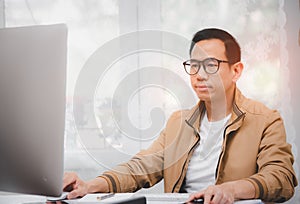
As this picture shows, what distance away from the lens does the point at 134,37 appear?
232cm

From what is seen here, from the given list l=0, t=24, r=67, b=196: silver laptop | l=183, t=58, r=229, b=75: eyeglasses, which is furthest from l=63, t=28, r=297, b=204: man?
l=0, t=24, r=67, b=196: silver laptop

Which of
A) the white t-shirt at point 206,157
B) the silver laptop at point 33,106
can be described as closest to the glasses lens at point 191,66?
the white t-shirt at point 206,157

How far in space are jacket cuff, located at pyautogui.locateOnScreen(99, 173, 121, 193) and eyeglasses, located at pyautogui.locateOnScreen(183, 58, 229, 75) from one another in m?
0.63

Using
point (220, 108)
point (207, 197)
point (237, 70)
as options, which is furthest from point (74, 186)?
point (237, 70)

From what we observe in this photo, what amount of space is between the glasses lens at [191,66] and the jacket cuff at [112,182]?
0.63 meters

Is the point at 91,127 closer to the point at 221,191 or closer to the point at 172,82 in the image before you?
the point at 172,82

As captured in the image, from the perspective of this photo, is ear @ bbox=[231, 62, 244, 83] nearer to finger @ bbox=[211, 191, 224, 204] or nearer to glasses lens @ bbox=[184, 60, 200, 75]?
glasses lens @ bbox=[184, 60, 200, 75]

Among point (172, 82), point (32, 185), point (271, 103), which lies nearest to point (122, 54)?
point (172, 82)

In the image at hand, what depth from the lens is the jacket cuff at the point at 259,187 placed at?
5.53 ft

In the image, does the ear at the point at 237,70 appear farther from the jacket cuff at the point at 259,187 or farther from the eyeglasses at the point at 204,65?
the jacket cuff at the point at 259,187

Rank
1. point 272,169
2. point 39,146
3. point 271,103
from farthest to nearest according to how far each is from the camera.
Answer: point 271,103 < point 272,169 < point 39,146

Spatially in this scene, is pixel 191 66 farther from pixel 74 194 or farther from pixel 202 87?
pixel 74 194

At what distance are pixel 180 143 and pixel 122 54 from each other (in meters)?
0.53

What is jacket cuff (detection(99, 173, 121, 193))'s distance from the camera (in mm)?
1920
